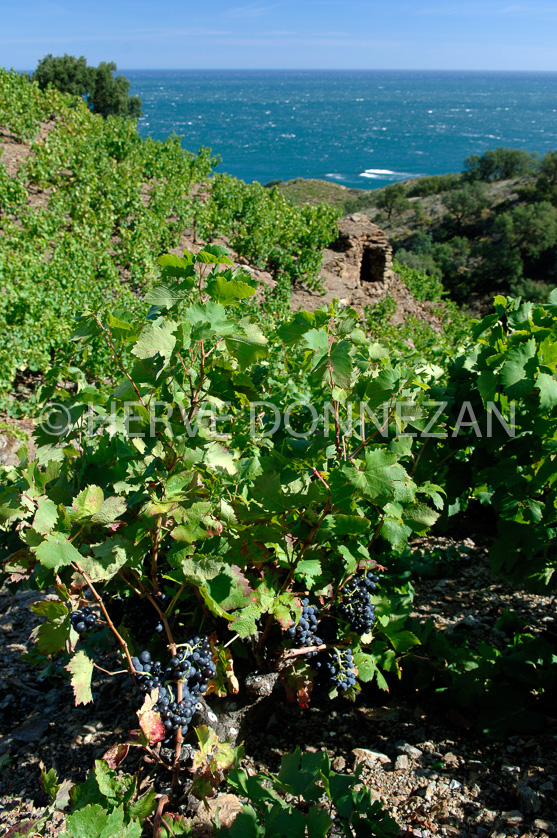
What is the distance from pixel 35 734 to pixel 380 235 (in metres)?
12.7

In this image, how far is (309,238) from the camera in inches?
460

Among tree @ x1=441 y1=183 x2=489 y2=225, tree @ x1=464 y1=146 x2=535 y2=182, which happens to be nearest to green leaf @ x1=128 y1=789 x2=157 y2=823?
tree @ x1=441 y1=183 x2=489 y2=225

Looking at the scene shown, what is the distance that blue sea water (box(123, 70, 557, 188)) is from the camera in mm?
78250

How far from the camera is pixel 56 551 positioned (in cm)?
117

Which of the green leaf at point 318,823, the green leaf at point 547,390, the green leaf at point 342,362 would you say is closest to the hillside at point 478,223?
the green leaf at point 547,390

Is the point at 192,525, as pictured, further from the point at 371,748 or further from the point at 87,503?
the point at 371,748

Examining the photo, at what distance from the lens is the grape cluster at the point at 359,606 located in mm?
1679

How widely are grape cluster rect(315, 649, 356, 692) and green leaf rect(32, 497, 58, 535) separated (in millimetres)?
923

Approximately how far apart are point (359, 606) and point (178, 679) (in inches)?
22.3

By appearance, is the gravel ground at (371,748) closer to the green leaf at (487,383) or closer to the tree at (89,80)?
the green leaf at (487,383)

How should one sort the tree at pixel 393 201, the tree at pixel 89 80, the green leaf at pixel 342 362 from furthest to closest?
the tree at pixel 393 201 → the tree at pixel 89 80 → the green leaf at pixel 342 362

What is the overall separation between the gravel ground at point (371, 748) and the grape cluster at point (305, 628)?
0.91 feet

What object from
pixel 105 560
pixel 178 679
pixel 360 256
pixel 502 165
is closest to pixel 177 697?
pixel 178 679

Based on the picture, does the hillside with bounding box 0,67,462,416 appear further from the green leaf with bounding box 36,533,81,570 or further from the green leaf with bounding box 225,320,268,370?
the green leaf with bounding box 36,533,81,570
